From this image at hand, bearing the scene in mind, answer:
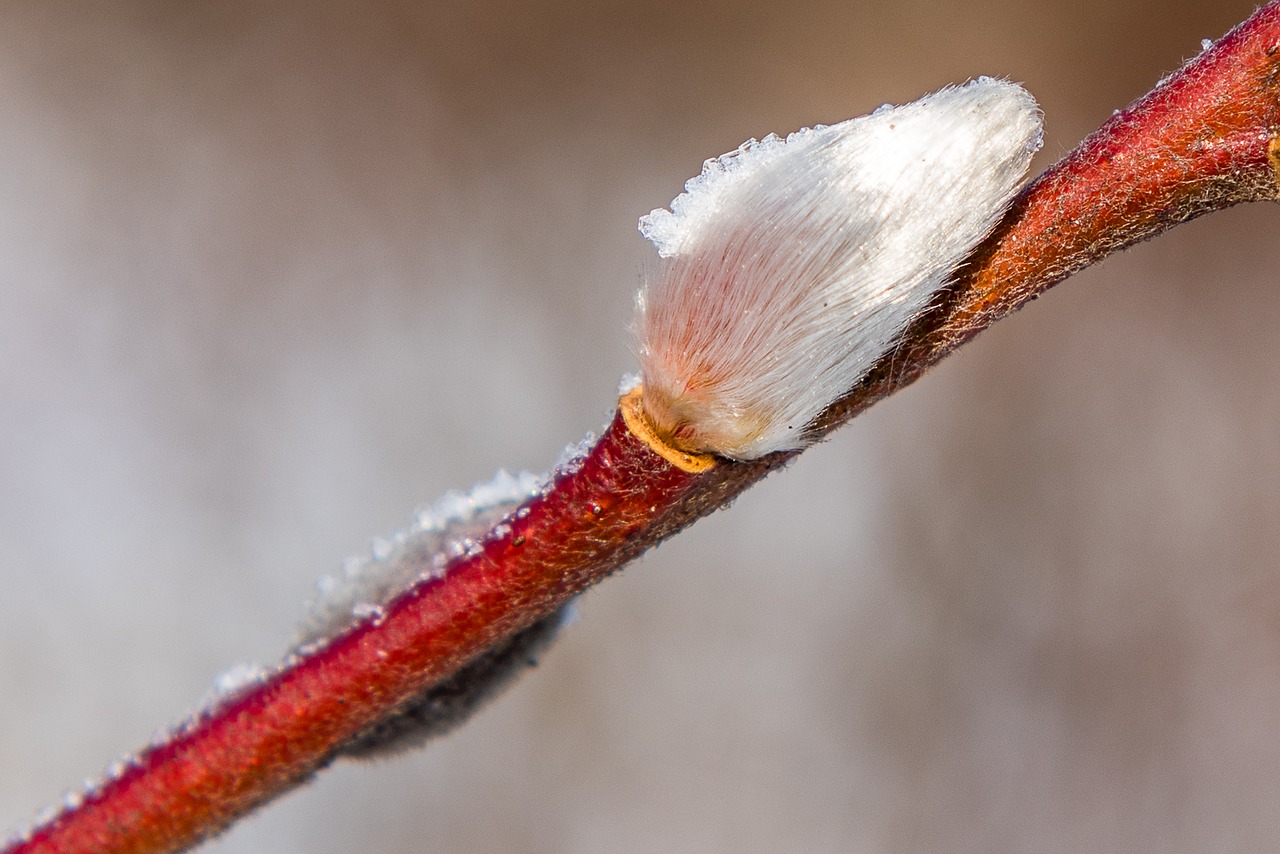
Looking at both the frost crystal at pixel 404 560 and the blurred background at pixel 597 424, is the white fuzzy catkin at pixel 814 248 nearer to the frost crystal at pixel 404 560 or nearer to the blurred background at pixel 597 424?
the frost crystal at pixel 404 560

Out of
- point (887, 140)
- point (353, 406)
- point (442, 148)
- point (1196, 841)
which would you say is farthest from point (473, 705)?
point (1196, 841)

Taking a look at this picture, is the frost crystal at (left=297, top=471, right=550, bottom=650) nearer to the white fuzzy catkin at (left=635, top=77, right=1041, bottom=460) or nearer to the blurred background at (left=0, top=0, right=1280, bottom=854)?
the white fuzzy catkin at (left=635, top=77, right=1041, bottom=460)

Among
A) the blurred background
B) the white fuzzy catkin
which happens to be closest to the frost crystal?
the white fuzzy catkin

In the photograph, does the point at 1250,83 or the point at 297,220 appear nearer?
the point at 1250,83

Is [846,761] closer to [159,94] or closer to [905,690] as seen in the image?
[905,690]

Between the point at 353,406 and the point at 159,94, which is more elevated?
the point at 159,94

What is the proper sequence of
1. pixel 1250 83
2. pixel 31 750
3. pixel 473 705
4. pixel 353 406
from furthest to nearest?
pixel 353 406
pixel 31 750
pixel 473 705
pixel 1250 83

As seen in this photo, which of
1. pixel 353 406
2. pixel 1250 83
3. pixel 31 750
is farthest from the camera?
pixel 353 406
